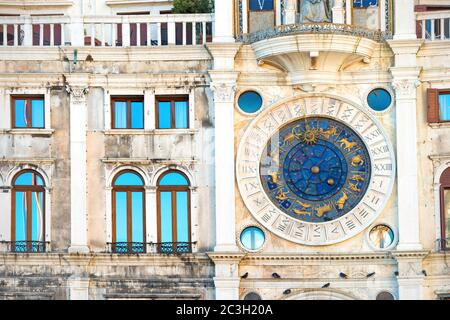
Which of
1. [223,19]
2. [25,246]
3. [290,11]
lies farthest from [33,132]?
[290,11]

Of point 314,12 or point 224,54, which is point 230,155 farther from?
point 314,12

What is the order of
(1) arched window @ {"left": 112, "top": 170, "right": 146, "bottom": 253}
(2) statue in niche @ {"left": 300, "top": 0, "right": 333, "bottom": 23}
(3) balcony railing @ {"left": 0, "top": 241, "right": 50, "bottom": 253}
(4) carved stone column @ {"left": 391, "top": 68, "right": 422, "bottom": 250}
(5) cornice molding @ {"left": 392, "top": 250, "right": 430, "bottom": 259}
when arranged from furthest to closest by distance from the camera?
(1) arched window @ {"left": 112, "top": 170, "right": 146, "bottom": 253} < (3) balcony railing @ {"left": 0, "top": 241, "right": 50, "bottom": 253} < (2) statue in niche @ {"left": 300, "top": 0, "right": 333, "bottom": 23} < (4) carved stone column @ {"left": 391, "top": 68, "right": 422, "bottom": 250} < (5) cornice molding @ {"left": 392, "top": 250, "right": 430, "bottom": 259}

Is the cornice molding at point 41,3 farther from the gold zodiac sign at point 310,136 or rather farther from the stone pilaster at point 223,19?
the gold zodiac sign at point 310,136

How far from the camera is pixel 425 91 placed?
43031 millimetres

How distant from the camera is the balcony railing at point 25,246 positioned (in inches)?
1700

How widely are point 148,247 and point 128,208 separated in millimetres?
999

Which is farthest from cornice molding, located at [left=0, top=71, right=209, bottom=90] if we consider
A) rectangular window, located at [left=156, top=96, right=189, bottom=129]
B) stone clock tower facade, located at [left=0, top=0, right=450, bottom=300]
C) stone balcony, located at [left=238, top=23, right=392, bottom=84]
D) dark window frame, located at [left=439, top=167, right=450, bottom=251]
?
dark window frame, located at [left=439, top=167, right=450, bottom=251]

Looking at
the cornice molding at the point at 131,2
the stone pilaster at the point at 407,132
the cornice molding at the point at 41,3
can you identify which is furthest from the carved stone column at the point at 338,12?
the cornice molding at the point at 41,3

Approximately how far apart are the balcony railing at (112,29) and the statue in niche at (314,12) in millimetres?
2242

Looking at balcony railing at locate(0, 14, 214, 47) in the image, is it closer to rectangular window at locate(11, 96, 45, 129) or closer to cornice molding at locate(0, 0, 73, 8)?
rectangular window at locate(11, 96, 45, 129)

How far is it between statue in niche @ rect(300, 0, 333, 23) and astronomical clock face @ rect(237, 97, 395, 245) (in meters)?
1.84

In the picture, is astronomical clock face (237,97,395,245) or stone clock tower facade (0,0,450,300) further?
astronomical clock face (237,97,395,245)

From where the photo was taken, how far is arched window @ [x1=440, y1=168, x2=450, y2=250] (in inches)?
1684
